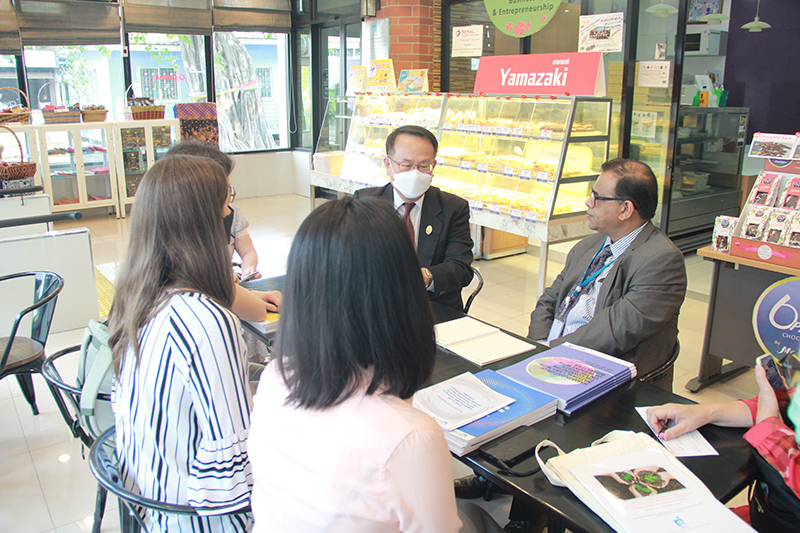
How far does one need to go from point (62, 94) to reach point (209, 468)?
7930mm

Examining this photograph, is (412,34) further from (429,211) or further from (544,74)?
(429,211)

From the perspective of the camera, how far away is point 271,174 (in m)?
9.25

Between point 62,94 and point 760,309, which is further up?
point 62,94

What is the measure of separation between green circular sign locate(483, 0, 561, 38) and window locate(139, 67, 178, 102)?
4.72 metres

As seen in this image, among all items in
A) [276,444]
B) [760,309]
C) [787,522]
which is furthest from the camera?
[760,309]

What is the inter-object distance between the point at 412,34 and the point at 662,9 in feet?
9.35

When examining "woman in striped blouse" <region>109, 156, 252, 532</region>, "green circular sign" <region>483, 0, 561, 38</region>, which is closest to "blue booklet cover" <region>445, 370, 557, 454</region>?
"woman in striped blouse" <region>109, 156, 252, 532</region>

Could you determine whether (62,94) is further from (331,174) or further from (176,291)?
(176,291)

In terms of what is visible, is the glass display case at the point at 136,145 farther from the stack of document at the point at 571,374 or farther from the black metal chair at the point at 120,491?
the stack of document at the point at 571,374

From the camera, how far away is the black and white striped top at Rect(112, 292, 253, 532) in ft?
4.39

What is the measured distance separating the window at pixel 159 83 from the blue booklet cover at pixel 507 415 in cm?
785

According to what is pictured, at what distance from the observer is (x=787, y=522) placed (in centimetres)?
135

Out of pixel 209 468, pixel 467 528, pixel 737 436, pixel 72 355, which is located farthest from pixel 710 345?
pixel 72 355

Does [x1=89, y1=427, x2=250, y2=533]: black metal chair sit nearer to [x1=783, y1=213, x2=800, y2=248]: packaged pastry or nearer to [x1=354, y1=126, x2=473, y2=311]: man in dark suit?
[x1=354, y1=126, x2=473, y2=311]: man in dark suit
